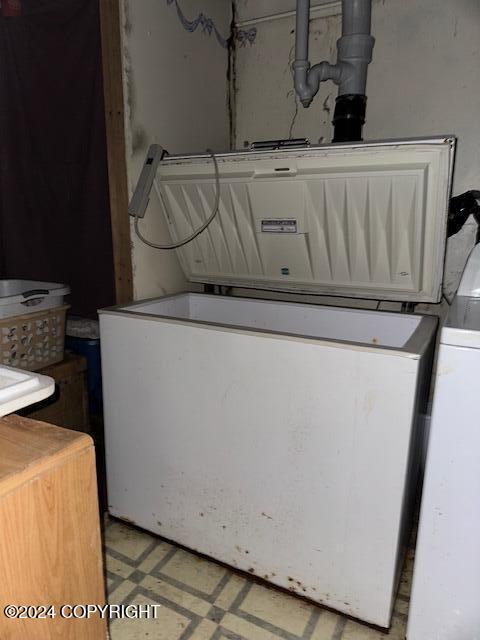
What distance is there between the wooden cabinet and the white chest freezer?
2.40 ft

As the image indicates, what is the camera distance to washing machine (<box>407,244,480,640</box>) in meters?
1.19

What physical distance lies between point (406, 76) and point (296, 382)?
166cm

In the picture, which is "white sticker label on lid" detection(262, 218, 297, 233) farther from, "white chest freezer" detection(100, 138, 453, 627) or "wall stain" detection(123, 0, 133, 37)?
"wall stain" detection(123, 0, 133, 37)

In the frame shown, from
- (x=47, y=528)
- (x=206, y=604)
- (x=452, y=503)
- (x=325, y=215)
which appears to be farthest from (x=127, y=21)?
(x=206, y=604)

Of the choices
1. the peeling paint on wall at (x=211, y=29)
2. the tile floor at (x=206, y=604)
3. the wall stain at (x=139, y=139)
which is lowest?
the tile floor at (x=206, y=604)

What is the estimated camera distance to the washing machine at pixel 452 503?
46.7 inches

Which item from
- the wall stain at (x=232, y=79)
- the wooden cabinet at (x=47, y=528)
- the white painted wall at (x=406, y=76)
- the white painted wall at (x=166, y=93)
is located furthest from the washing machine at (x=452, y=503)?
the wall stain at (x=232, y=79)

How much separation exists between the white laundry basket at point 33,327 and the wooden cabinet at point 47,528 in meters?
1.08

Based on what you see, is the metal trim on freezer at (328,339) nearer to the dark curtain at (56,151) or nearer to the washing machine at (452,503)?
the washing machine at (452,503)

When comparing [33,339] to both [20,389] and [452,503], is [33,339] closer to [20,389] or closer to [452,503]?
[20,389]

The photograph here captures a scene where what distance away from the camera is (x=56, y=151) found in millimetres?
2307

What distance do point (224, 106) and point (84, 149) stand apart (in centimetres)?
89

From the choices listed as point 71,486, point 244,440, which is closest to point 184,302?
point 244,440

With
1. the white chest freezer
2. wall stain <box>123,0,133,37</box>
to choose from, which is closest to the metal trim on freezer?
the white chest freezer
